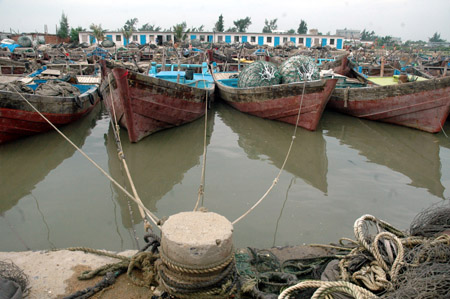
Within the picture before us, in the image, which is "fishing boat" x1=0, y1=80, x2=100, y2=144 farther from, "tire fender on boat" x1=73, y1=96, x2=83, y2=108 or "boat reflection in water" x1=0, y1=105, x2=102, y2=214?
"boat reflection in water" x1=0, y1=105, x2=102, y2=214

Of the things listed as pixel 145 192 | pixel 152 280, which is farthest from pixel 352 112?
pixel 152 280

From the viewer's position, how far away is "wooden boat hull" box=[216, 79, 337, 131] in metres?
9.05

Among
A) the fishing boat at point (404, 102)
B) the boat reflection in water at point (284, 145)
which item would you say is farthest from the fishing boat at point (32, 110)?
the fishing boat at point (404, 102)

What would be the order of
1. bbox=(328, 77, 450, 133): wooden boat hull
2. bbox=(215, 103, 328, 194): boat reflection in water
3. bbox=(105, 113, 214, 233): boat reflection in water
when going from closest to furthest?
bbox=(105, 113, 214, 233): boat reflection in water → bbox=(215, 103, 328, 194): boat reflection in water → bbox=(328, 77, 450, 133): wooden boat hull

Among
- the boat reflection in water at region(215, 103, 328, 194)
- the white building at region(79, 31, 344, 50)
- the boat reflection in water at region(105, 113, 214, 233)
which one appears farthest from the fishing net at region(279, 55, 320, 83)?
the white building at region(79, 31, 344, 50)

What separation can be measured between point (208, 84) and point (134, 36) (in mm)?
44655

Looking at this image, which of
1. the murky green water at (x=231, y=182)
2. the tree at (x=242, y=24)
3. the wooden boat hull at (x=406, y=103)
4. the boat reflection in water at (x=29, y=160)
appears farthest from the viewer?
the tree at (x=242, y=24)

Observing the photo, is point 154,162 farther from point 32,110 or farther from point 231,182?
point 32,110

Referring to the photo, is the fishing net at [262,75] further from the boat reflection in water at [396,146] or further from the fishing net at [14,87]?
the fishing net at [14,87]

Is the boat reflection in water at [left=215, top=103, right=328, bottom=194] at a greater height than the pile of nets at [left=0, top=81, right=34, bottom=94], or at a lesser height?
lesser

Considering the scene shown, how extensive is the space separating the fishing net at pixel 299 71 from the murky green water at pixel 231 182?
1.79 meters

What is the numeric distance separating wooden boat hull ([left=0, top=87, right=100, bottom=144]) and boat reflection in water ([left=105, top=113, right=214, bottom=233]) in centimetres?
128

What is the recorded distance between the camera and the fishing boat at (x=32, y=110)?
7.36 metres

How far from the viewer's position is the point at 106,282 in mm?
2701
